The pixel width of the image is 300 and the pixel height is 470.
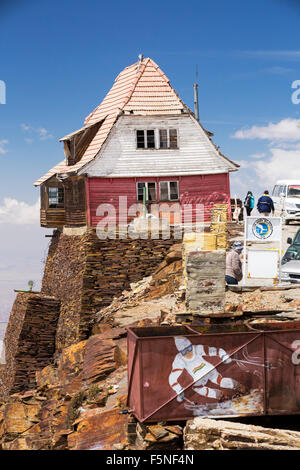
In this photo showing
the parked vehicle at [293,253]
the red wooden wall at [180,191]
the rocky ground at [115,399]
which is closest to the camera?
the rocky ground at [115,399]

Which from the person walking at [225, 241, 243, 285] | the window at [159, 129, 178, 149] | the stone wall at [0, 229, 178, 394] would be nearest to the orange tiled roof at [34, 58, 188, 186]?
the window at [159, 129, 178, 149]

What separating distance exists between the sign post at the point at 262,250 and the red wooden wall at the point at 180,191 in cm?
1485

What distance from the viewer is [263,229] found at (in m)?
17.9

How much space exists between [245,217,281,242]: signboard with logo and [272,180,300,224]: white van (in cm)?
1645

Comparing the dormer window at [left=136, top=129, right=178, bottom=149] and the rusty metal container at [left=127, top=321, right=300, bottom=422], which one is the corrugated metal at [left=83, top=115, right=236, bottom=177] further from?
the rusty metal container at [left=127, top=321, right=300, bottom=422]

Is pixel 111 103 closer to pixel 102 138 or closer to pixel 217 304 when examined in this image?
pixel 102 138

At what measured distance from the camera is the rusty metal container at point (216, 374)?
10539 millimetres

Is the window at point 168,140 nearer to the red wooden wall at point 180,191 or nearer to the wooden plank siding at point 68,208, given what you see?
the red wooden wall at point 180,191

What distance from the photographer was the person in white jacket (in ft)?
34.7

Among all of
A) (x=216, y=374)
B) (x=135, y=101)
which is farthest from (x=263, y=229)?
(x=135, y=101)

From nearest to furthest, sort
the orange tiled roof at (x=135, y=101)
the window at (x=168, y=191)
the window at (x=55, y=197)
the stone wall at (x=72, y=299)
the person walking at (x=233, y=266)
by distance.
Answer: the person walking at (x=233, y=266) → the stone wall at (x=72, y=299) → the window at (x=168, y=191) → the orange tiled roof at (x=135, y=101) → the window at (x=55, y=197)

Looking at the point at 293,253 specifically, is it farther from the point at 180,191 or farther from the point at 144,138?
the point at 144,138

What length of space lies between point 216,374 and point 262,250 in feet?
24.7

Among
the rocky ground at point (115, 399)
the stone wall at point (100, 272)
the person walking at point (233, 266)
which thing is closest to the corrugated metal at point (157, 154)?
the stone wall at point (100, 272)
